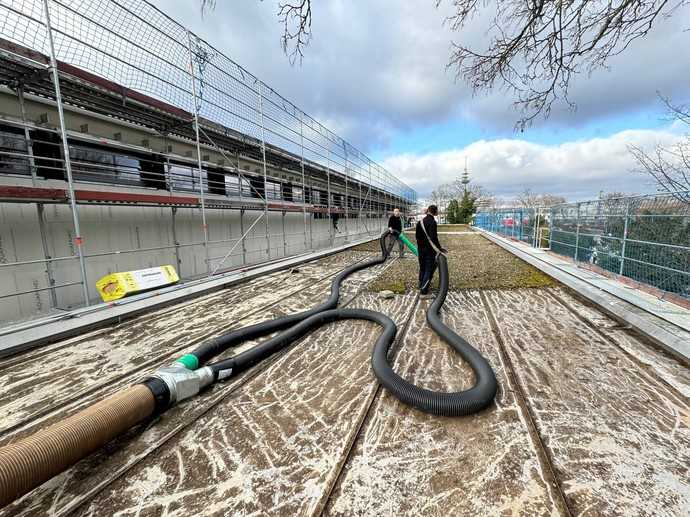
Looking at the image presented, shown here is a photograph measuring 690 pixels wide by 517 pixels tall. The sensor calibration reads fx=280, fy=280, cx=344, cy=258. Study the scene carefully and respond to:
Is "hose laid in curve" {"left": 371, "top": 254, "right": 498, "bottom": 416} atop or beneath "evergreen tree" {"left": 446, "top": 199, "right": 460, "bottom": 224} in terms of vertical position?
beneath

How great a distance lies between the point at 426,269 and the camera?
5164 mm

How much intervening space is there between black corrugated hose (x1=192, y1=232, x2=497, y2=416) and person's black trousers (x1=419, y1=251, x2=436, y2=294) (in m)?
0.50

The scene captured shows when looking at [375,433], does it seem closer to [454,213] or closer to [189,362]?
[189,362]

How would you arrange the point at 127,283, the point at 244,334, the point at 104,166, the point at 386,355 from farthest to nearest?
the point at 104,166, the point at 127,283, the point at 244,334, the point at 386,355

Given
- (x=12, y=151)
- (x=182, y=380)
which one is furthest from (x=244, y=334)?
(x=12, y=151)

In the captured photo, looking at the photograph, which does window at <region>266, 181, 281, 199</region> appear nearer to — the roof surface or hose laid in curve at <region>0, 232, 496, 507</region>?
the roof surface

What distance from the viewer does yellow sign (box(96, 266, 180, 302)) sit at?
4883 millimetres

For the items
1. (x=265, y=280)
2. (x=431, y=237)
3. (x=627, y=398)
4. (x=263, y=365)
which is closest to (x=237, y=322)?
(x=263, y=365)

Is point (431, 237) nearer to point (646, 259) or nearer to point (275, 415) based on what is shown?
point (646, 259)

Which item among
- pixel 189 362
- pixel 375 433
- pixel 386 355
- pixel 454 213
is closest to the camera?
pixel 375 433

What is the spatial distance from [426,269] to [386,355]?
9.10 feet

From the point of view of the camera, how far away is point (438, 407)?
78.4 inches

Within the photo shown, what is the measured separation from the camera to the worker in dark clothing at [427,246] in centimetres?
487

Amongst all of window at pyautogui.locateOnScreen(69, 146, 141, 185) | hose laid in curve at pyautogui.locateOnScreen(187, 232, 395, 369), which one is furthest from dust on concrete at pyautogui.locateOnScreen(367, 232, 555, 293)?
window at pyautogui.locateOnScreen(69, 146, 141, 185)
